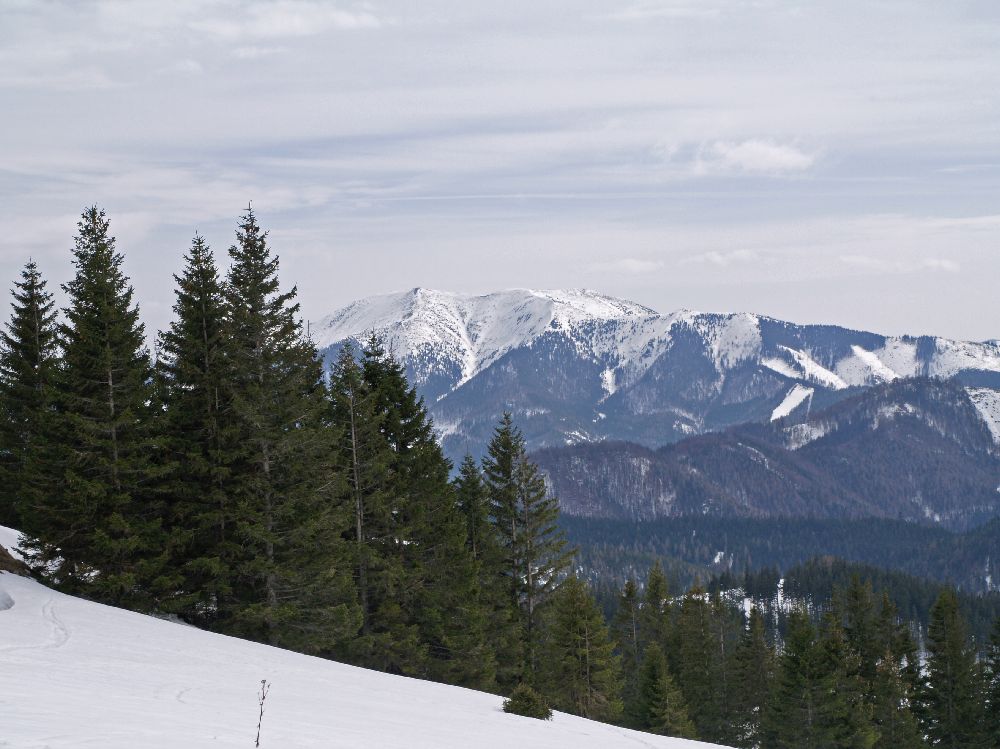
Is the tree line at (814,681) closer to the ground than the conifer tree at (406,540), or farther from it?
closer to the ground

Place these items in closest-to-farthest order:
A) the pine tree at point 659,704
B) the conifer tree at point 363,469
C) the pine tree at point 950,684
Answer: the conifer tree at point 363,469 → the pine tree at point 659,704 → the pine tree at point 950,684

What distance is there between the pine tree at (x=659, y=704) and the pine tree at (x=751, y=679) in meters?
11.5

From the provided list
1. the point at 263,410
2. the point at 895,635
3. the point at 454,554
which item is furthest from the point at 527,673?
the point at 895,635

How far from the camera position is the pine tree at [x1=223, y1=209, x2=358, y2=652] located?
24.9 m

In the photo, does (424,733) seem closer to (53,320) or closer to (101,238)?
(101,238)

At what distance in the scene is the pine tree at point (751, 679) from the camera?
61844 millimetres

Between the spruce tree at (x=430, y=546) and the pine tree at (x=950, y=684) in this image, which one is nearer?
the spruce tree at (x=430, y=546)

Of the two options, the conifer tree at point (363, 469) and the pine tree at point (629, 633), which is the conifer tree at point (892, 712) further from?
the conifer tree at point (363, 469)

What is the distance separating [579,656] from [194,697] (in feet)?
101

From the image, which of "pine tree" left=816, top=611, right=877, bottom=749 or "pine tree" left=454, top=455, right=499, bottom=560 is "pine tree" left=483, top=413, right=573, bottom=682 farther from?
"pine tree" left=816, top=611, right=877, bottom=749

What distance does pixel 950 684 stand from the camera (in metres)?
59.1

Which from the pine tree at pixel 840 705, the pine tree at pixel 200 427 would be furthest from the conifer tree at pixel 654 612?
the pine tree at pixel 200 427

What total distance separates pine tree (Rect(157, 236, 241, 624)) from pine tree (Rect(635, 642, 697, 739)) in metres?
29.6

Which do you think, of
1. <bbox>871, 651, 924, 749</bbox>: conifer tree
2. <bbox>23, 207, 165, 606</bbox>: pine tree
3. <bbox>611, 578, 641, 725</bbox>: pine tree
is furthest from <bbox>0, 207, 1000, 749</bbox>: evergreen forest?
<bbox>611, 578, 641, 725</bbox>: pine tree
